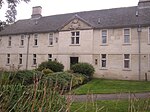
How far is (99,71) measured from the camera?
29797 millimetres

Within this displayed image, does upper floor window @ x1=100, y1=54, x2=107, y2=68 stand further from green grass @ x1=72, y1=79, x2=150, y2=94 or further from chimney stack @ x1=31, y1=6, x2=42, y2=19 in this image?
chimney stack @ x1=31, y1=6, x2=42, y2=19

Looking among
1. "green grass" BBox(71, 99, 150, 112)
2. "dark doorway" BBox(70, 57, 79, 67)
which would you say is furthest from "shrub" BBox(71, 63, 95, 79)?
"green grass" BBox(71, 99, 150, 112)

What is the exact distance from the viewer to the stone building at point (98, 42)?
27.8m

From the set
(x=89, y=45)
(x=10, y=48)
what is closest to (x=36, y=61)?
(x=10, y=48)

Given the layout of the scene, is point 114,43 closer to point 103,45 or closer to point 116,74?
point 103,45

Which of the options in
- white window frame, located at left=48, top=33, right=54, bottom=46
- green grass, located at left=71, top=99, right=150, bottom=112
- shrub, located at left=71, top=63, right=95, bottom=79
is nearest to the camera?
green grass, located at left=71, top=99, right=150, bottom=112

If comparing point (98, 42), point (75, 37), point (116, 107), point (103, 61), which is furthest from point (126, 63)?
point (116, 107)

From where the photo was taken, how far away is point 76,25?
32.0 meters

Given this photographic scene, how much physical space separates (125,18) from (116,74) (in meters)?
7.63

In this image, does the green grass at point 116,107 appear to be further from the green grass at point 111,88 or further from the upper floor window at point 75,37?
the upper floor window at point 75,37

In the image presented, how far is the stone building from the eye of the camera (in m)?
27.8

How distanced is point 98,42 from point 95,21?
3.41m

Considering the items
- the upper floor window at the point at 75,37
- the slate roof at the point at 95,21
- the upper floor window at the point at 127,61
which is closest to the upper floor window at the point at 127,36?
the slate roof at the point at 95,21

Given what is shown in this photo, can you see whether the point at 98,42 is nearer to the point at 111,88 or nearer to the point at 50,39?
the point at 50,39
